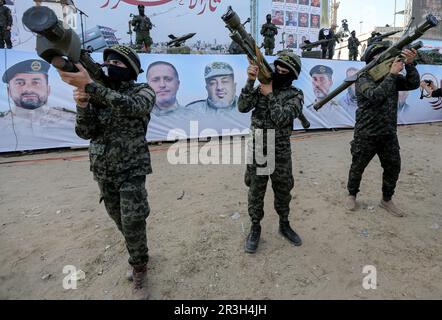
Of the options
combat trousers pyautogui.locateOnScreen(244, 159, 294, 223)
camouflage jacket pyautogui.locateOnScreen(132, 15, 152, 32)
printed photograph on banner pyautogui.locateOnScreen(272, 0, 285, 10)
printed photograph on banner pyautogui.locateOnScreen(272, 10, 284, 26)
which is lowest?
combat trousers pyautogui.locateOnScreen(244, 159, 294, 223)

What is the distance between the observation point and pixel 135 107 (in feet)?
7.04

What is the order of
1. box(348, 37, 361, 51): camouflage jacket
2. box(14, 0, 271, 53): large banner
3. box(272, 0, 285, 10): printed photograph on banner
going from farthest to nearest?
box(272, 0, 285, 10): printed photograph on banner < box(348, 37, 361, 51): camouflage jacket < box(14, 0, 271, 53): large banner

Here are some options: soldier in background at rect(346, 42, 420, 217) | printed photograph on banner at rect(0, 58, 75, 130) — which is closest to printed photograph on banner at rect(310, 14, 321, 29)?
printed photograph on banner at rect(0, 58, 75, 130)

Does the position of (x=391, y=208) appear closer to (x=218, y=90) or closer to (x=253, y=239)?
(x=253, y=239)

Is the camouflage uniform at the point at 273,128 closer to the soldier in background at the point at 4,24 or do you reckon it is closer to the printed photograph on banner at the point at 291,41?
the soldier in background at the point at 4,24

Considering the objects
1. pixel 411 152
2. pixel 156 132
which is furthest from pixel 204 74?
pixel 411 152

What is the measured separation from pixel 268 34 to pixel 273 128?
12.5m

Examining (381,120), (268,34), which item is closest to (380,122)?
(381,120)

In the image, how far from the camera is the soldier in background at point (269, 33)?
45.9ft

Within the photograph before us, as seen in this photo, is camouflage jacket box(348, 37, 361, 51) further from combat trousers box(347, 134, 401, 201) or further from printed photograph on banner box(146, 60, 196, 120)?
combat trousers box(347, 134, 401, 201)

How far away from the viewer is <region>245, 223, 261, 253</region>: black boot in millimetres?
3082

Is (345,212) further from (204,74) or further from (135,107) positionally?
(204,74)

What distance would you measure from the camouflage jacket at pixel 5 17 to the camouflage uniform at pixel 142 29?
13.6ft
